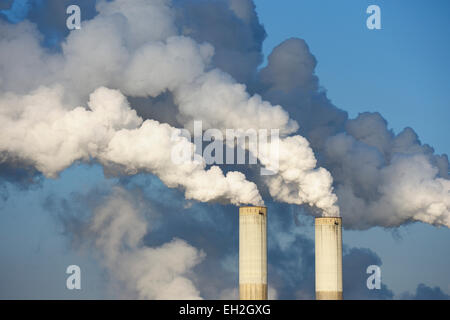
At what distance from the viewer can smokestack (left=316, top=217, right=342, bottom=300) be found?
317 feet

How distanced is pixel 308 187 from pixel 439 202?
1764cm

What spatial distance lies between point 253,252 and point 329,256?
37.2 feet

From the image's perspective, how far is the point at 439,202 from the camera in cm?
10294

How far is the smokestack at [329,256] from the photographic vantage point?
96.6 meters

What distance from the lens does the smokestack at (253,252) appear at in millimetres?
89688

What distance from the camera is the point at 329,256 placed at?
96875 millimetres

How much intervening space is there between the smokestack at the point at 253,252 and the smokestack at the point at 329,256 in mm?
9367

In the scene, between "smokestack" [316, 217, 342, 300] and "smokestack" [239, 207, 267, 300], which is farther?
"smokestack" [316, 217, 342, 300]

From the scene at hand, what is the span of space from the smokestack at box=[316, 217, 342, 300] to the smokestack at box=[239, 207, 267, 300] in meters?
9.37

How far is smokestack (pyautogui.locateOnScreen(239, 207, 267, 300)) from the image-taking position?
294 ft

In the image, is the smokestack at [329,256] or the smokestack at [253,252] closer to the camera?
the smokestack at [253,252]
